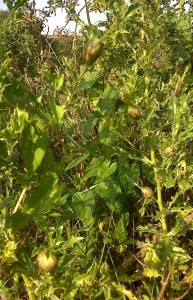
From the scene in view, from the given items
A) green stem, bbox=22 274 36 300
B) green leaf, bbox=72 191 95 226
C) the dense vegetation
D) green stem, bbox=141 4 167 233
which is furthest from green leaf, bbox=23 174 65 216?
green stem, bbox=141 4 167 233

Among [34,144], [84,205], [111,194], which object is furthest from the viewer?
[111,194]

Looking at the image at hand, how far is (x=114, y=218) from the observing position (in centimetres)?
168

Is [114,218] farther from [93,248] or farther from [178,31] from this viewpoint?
[178,31]

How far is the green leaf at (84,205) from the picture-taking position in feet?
4.52

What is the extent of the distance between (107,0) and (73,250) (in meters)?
0.78

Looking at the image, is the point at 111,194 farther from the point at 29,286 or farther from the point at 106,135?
the point at 29,286

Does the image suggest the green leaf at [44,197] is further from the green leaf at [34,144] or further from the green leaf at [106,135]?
the green leaf at [106,135]

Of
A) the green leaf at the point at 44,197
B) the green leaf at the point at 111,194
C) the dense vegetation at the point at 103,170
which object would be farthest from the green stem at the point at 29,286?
the green leaf at the point at 111,194

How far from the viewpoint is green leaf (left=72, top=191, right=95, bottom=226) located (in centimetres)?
138

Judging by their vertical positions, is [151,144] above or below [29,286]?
above

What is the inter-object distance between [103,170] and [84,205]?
0.49ft

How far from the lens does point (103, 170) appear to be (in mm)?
1514

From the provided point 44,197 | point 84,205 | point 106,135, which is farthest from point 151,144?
point 44,197

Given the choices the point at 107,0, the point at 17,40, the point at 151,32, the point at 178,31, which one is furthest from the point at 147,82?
the point at 17,40
